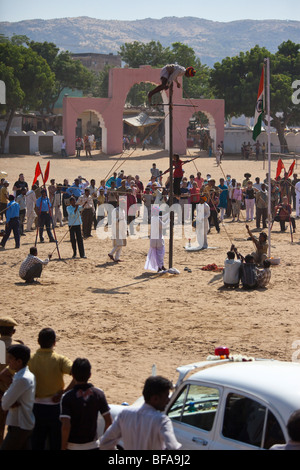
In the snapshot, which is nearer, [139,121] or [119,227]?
[119,227]

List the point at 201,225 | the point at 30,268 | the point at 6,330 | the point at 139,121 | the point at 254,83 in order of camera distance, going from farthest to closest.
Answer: the point at 139,121, the point at 254,83, the point at 201,225, the point at 30,268, the point at 6,330

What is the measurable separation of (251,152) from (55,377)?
130ft

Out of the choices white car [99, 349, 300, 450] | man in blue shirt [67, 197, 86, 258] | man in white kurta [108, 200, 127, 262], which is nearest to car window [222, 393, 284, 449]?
white car [99, 349, 300, 450]

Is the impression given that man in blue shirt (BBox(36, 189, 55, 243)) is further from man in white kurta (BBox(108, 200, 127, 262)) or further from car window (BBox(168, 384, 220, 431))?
car window (BBox(168, 384, 220, 431))

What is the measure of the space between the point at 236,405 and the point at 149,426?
834mm

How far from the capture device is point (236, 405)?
5.13m

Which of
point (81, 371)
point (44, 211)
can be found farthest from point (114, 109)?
point (81, 371)

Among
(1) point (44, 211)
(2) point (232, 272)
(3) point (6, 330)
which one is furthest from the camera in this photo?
(1) point (44, 211)

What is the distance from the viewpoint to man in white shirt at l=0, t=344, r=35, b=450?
547 cm

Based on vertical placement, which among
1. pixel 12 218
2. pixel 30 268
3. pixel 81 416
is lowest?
pixel 30 268

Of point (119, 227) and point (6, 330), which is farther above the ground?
point (6, 330)

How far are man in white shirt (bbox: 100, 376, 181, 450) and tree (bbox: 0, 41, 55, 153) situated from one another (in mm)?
38376

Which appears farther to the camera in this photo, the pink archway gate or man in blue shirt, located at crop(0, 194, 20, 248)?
the pink archway gate

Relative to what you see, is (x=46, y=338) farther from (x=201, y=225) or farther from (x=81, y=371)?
(x=201, y=225)
